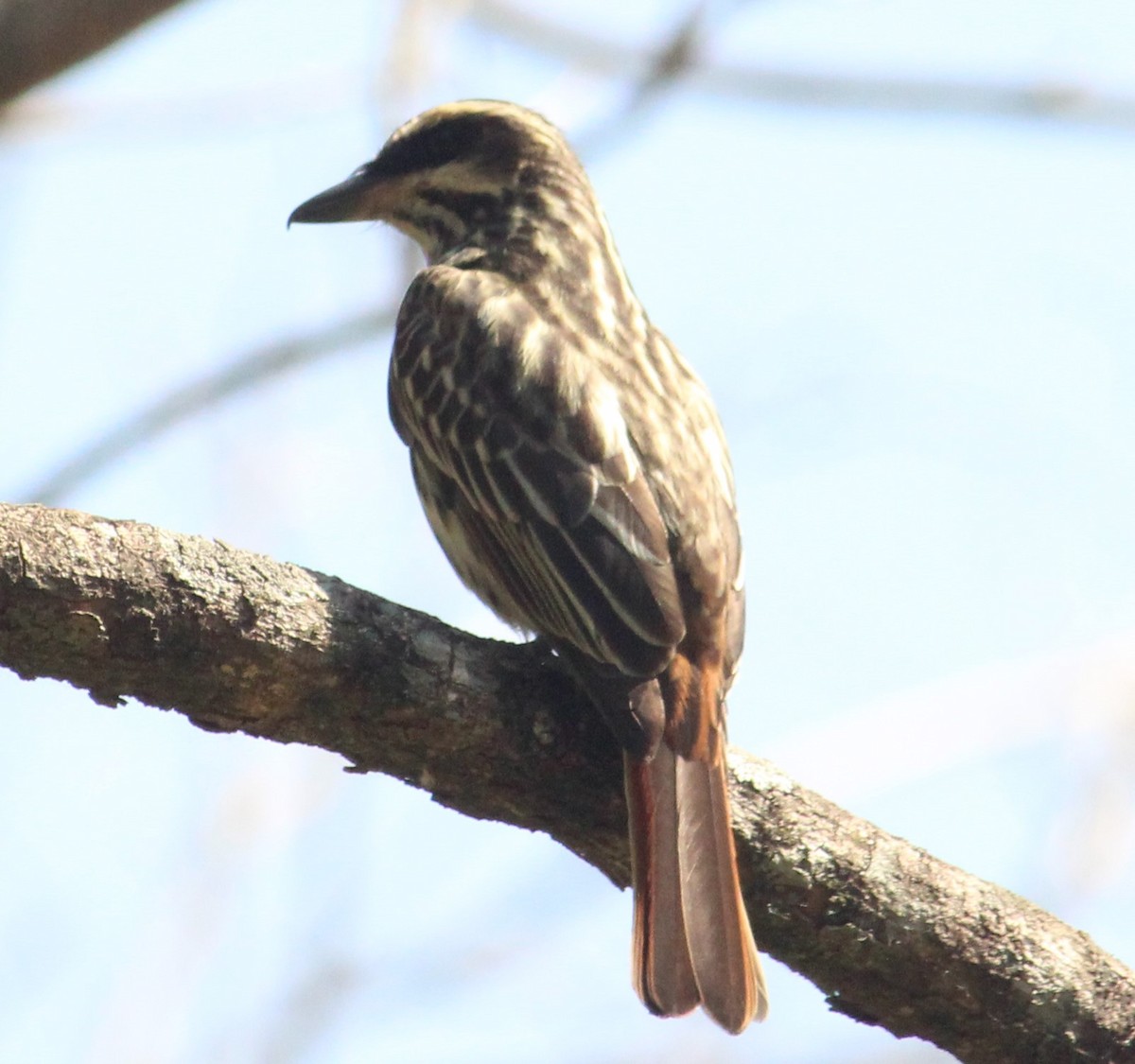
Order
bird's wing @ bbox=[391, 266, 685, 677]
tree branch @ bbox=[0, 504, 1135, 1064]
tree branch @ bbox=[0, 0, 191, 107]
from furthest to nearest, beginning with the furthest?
1. tree branch @ bbox=[0, 0, 191, 107]
2. bird's wing @ bbox=[391, 266, 685, 677]
3. tree branch @ bbox=[0, 504, 1135, 1064]

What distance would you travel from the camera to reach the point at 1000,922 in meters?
3.95

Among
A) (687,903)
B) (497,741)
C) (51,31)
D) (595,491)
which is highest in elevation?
(51,31)

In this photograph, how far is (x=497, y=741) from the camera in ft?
12.4

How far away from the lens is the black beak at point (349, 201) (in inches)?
245

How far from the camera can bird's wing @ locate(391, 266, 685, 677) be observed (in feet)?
13.8

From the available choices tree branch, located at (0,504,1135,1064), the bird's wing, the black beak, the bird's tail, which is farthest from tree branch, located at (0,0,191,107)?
the bird's tail

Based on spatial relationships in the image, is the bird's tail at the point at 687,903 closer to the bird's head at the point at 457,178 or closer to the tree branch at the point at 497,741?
the tree branch at the point at 497,741

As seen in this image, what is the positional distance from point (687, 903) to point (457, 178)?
3.08m

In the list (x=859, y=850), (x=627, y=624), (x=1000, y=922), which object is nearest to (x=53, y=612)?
(x=627, y=624)

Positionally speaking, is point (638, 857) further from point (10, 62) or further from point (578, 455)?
point (10, 62)

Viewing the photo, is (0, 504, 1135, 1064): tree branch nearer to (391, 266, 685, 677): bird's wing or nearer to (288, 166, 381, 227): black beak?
(391, 266, 685, 677): bird's wing

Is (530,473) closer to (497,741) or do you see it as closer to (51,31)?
→ (497,741)

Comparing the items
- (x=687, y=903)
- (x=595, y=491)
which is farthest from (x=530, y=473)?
(x=687, y=903)

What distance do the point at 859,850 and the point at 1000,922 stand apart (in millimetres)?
352
